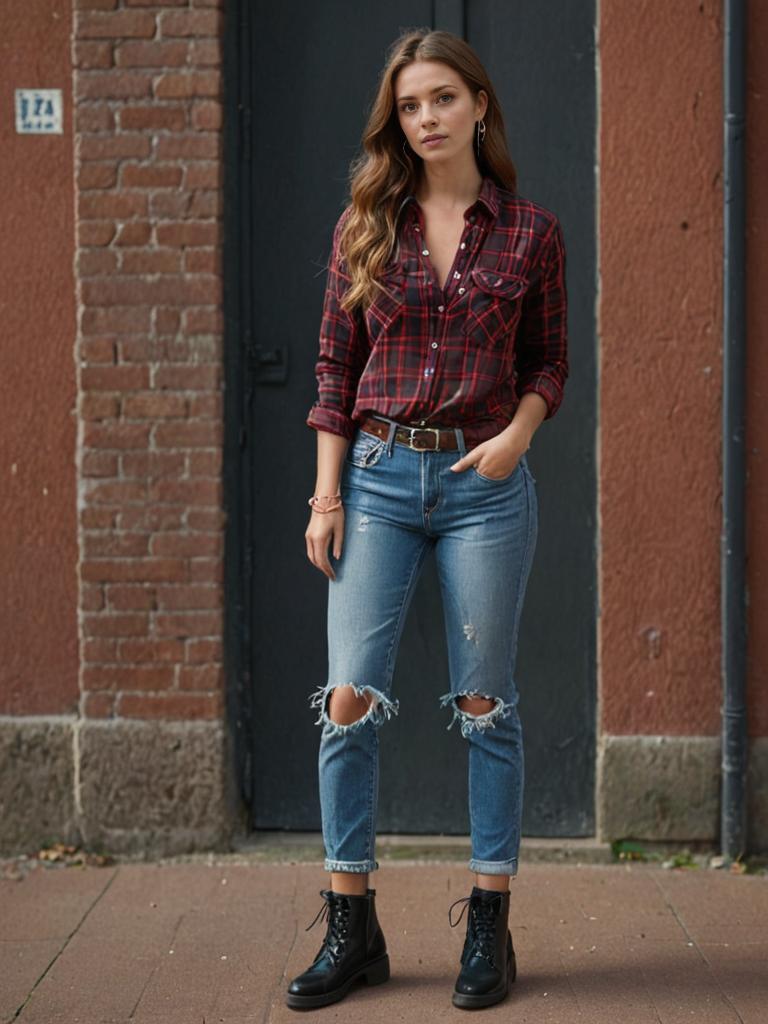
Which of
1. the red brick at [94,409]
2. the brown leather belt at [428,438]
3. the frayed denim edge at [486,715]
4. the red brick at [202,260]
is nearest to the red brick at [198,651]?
the red brick at [94,409]

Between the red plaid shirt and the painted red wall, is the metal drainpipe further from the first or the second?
the painted red wall

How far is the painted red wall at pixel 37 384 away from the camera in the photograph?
4.34 m

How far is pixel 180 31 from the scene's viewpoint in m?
4.27

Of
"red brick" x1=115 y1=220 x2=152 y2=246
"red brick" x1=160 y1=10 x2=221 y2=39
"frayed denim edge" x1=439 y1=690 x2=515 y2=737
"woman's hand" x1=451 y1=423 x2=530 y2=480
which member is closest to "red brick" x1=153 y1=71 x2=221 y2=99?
"red brick" x1=160 y1=10 x2=221 y2=39

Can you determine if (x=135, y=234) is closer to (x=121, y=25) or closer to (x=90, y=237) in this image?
(x=90, y=237)

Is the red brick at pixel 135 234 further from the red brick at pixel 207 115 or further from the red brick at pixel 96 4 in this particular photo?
the red brick at pixel 96 4

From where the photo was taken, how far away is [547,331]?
3.24 m

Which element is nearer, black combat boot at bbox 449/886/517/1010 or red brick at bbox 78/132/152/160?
black combat boot at bbox 449/886/517/1010

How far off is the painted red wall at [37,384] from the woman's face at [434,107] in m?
1.64

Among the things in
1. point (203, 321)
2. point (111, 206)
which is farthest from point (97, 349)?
point (111, 206)

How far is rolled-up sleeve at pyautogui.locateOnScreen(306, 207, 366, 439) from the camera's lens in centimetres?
320

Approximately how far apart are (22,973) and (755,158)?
3.23m

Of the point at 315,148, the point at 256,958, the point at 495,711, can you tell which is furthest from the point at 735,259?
the point at 256,958

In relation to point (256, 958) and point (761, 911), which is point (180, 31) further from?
point (761, 911)
